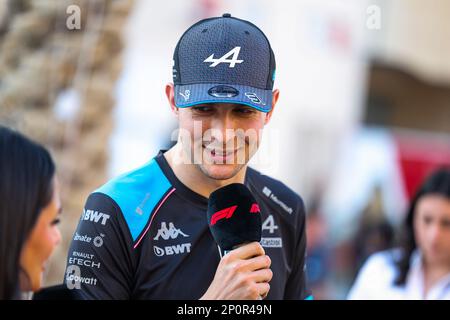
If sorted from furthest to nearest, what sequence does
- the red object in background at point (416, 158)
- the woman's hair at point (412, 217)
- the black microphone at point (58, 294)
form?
the red object in background at point (416, 158), the woman's hair at point (412, 217), the black microphone at point (58, 294)

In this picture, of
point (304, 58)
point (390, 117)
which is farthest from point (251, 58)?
point (390, 117)

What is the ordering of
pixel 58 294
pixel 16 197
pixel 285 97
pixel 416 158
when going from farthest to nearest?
pixel 416 158
pixel 285 97
pixel 58 294
pixel 16 197

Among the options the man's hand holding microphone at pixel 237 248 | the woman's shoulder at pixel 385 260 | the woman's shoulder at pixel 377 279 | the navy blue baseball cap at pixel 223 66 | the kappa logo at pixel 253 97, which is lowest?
the woman's shoulder at pixel 377 279

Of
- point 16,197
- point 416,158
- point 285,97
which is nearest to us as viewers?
point 16,197

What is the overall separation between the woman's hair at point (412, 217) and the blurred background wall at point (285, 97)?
773mm

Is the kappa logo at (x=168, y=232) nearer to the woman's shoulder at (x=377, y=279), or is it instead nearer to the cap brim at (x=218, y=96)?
the cap brim at (x=218, y=96)

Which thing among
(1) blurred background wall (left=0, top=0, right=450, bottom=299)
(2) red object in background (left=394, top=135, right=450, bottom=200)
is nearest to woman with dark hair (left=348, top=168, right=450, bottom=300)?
(1) blurred background wall (left=0, top=0, right=450, bottom=299)

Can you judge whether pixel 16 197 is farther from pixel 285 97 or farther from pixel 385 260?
pixel 285 97

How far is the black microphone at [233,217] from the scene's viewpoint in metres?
2.21

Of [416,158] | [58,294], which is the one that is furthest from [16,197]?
[416,158]

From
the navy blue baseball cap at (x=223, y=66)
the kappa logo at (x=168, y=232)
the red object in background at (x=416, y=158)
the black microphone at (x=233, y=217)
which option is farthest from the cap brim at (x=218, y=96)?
the red object in background at (x=416, y=158)

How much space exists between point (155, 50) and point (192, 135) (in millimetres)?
4636

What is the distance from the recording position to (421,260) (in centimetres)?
411

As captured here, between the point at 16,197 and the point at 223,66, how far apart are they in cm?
77
